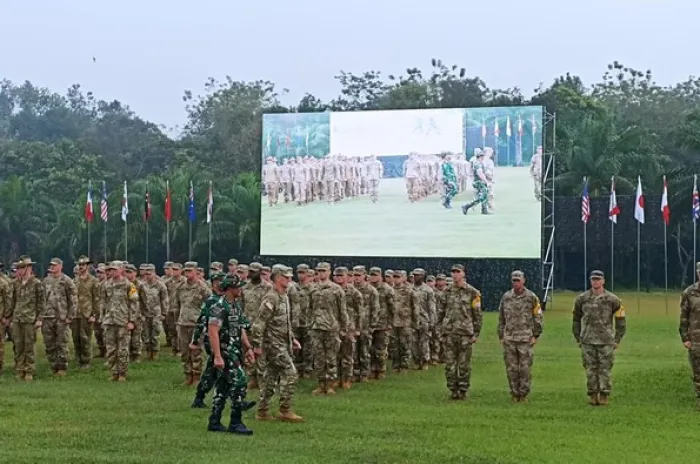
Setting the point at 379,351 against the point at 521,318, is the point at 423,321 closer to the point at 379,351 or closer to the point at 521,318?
the point at 379,351

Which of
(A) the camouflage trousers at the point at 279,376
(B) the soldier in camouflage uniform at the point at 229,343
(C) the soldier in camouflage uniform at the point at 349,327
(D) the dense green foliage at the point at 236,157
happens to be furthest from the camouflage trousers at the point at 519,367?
(D) the dense green foliage at the point at 236,157

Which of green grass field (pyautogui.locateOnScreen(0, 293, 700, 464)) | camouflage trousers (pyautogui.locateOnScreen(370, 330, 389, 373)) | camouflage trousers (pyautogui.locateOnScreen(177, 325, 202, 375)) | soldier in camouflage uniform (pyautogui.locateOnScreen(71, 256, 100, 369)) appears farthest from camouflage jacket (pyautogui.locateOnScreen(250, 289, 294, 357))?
soldier in camouflage uniform (pyautogui.locateOnScreen(71, 256, 100, 369))

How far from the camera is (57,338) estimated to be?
645 inches

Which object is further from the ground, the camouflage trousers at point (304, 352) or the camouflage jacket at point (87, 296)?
the camouflage jacket at point (87, 296)

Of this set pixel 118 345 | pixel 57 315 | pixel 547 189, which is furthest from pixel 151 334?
pixel 547 189

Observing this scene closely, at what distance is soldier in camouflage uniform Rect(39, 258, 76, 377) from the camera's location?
1616 cm

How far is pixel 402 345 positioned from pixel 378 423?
579 cm

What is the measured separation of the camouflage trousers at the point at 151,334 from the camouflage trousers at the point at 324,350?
5631 mm

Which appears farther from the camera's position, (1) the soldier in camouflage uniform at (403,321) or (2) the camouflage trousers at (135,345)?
(2) the camouflage trousers at (135,345)

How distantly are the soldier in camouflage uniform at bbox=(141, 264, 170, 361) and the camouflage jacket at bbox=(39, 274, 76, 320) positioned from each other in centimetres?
284

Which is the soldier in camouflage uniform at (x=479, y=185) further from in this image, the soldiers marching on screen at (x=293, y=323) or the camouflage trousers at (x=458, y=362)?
the camouflage trousers at (x=458, y=362)

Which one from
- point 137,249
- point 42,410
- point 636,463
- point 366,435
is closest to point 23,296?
point 42,410

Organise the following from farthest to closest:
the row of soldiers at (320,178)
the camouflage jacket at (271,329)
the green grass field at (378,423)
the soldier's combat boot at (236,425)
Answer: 1. the row of soldiers at (320,178)
2. the camouflage jacket at (271,329)
3. the soldier's combat boot at (236,425)
4. the green grass field at (378,423)

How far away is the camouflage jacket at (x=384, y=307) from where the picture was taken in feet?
53.8
